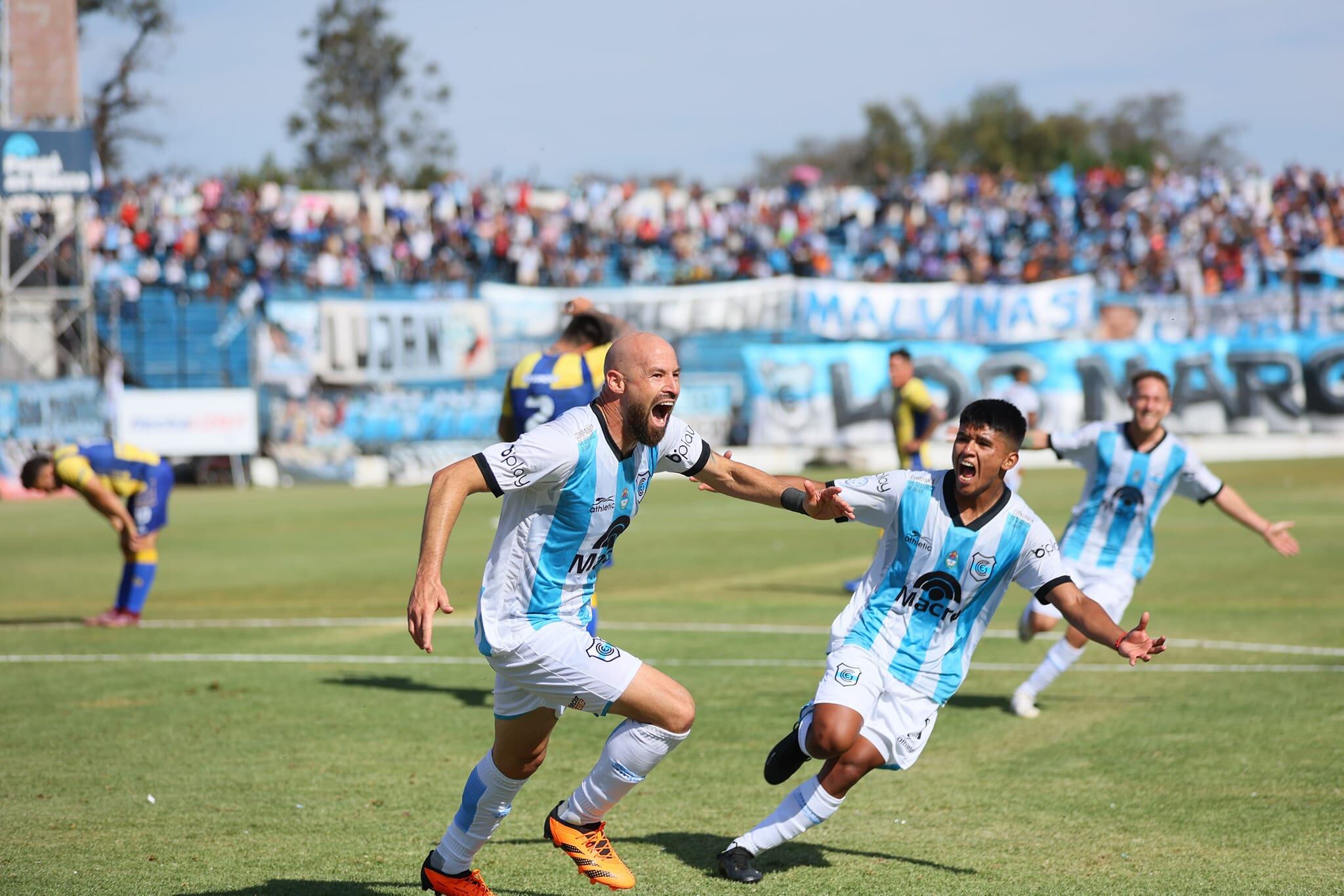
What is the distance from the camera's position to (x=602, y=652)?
5023 mm

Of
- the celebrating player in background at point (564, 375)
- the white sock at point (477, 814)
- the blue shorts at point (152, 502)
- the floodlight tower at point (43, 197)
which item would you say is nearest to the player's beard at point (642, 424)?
the white sock at point (477, 814)

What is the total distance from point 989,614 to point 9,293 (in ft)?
95.5

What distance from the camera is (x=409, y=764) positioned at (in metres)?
7.58

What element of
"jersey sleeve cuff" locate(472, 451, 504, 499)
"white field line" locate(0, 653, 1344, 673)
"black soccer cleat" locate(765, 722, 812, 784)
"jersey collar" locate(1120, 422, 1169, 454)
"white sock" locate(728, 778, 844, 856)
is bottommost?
"white field line" locate(0, 653, 1344, 673)

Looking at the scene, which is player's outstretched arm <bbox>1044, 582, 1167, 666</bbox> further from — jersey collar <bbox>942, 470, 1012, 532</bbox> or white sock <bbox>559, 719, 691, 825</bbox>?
white sock <bbox>559, 719, 691, 825</bbox>

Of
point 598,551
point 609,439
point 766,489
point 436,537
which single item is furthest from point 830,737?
point 436,537

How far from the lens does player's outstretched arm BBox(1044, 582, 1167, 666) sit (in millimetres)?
5137

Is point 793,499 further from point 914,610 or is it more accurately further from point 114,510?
point 114,510

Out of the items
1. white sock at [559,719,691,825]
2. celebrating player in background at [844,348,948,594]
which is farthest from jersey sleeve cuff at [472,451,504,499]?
celebrating player in background at [844,348,948,594]

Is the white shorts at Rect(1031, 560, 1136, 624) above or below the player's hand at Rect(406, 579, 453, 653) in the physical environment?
below

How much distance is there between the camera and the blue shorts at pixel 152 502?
12992 mm

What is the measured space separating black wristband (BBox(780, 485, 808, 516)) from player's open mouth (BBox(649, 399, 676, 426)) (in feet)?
2.82

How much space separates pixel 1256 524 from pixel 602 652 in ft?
18.0

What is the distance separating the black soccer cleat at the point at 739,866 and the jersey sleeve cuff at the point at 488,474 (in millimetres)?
1887
